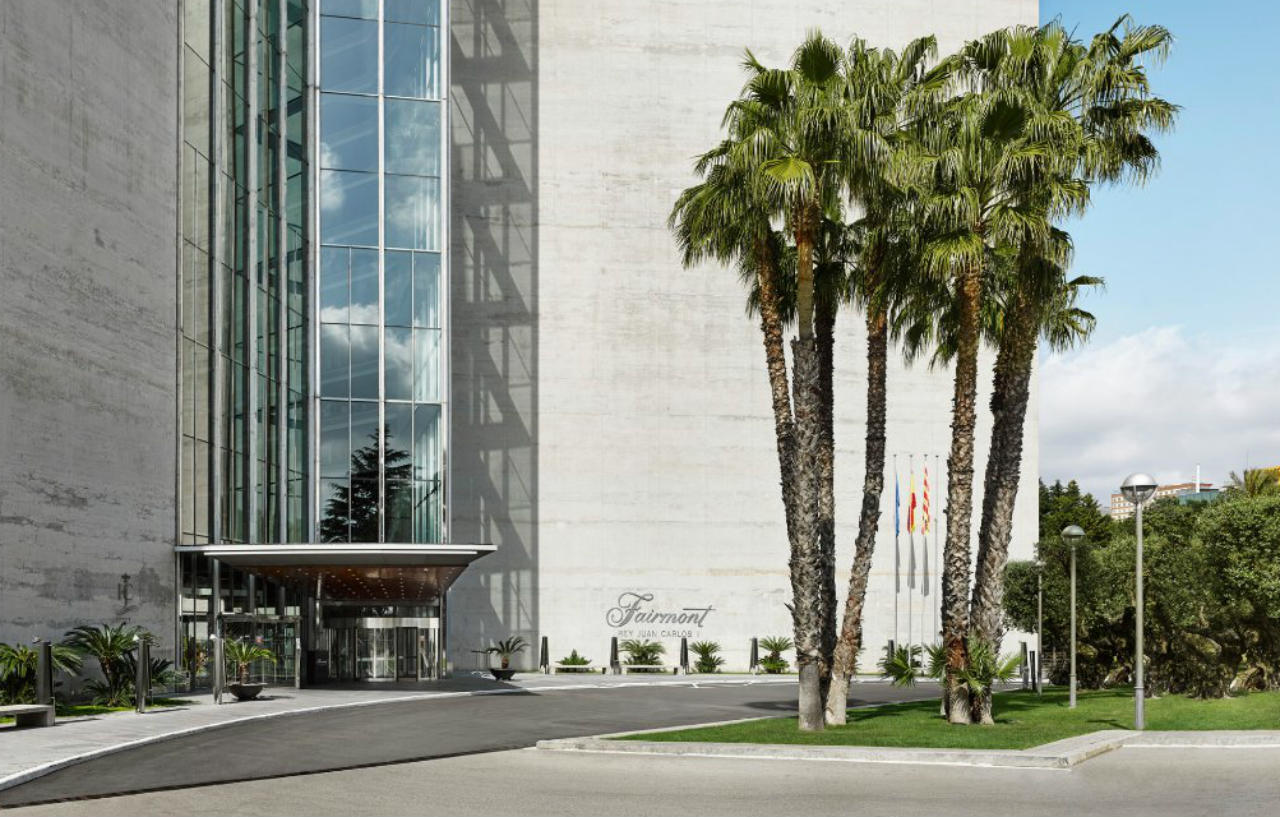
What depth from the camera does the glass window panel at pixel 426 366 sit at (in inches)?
1881

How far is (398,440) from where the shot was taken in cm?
Result: 4719

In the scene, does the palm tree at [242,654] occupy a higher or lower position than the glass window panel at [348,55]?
lower

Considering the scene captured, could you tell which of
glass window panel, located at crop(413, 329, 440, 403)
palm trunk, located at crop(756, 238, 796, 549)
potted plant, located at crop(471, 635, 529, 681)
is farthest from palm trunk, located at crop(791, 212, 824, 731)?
potted plant, located at crop(471, 635, 529, 681)

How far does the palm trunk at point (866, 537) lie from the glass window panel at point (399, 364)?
21977mm

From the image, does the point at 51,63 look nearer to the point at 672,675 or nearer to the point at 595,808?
the point at 595,808

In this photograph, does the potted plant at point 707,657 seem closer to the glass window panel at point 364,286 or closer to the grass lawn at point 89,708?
the glass window panel at point 364,286

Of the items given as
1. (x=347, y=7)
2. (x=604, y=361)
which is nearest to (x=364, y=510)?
(x=604, y=361)

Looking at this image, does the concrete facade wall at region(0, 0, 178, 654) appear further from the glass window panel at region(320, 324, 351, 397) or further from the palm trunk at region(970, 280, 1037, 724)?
the palm trunk at region(970, 280, 1037, 724)

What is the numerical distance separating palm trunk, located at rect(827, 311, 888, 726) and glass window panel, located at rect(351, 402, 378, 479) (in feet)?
71.1

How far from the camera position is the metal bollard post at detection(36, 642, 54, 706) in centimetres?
2648

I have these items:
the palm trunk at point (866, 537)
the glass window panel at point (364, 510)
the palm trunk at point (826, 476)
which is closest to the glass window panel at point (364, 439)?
the glass window panel at point (364, 510)

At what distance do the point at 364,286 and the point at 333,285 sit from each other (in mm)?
1037

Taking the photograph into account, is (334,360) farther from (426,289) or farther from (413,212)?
(413,212)

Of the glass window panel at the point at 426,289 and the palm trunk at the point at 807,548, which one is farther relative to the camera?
the glass window panel at the point at 426,289
